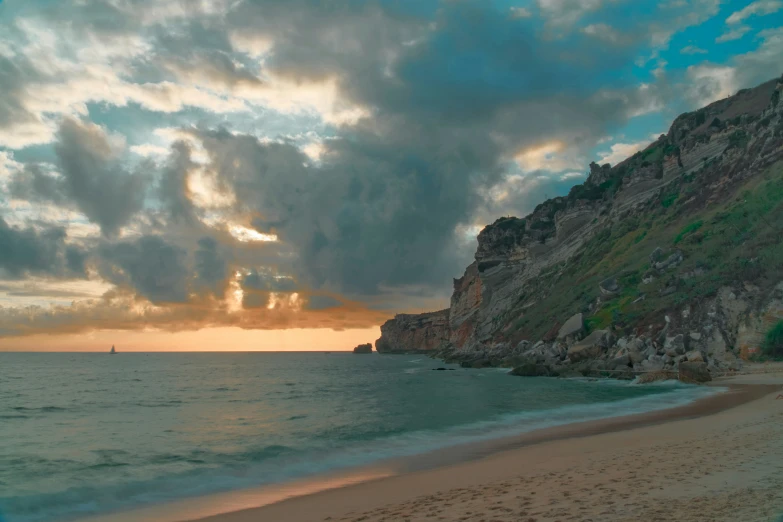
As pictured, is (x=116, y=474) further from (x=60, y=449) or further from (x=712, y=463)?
(x=712, y=463)

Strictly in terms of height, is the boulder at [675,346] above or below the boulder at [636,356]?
above

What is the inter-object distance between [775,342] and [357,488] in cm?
3866

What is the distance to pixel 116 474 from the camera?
605 inches

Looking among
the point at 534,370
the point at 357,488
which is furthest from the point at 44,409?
the point at 534,370

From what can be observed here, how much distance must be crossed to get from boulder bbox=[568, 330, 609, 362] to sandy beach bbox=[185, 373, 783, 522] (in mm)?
35119

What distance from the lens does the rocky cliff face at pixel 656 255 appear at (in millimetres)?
43281

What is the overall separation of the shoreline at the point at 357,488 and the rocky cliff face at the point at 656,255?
26785 mm

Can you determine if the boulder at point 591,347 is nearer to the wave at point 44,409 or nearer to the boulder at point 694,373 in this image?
the boulder at point 694,373

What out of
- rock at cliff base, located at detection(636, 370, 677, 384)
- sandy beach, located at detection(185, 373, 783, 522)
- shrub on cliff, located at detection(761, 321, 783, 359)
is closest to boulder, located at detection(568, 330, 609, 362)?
rock at cliff base, located at detection(636, 370, 677, 384)

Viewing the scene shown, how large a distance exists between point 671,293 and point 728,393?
2596cm

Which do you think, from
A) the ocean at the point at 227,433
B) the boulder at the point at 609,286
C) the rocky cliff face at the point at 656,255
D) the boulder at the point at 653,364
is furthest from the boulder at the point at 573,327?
the ocean at the point at 227,433

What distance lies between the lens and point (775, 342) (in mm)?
37500

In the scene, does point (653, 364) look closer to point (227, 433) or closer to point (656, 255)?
point (656, 255)

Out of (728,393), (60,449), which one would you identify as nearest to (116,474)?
(60,449)
